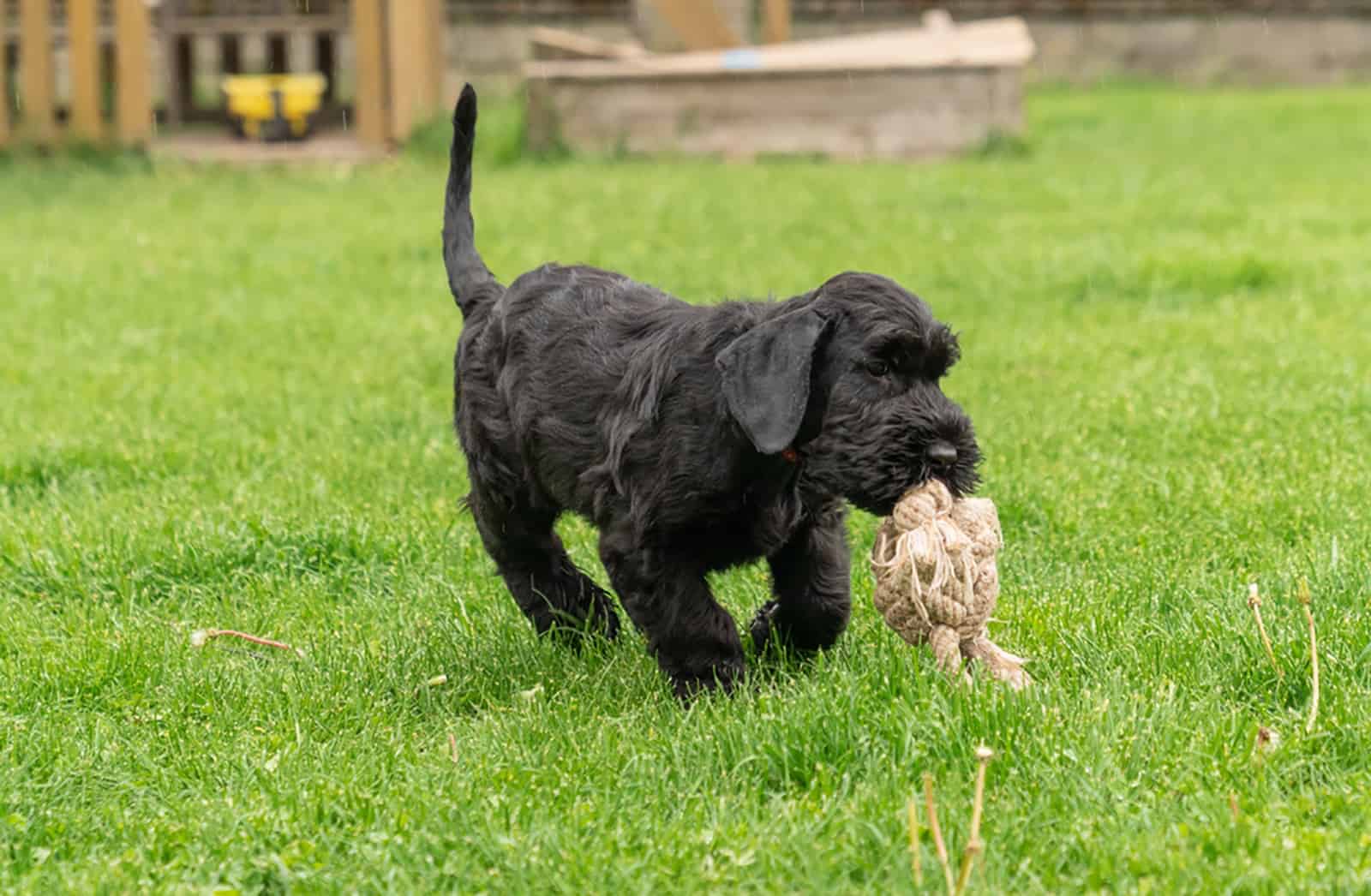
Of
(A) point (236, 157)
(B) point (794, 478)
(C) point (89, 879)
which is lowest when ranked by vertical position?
(C) point (89, 879)

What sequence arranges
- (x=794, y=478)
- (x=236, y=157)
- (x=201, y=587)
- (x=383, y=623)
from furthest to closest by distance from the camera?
(x=236, y=157) → (x=201, y=587) → (x=383, y=623) → (x=794, y=478)

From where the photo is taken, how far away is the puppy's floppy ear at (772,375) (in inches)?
136

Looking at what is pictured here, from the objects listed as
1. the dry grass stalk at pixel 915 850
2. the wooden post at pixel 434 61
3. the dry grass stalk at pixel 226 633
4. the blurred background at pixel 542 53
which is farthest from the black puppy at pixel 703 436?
the wooden post at pixel 434 61

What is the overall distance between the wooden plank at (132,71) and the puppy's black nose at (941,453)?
12986 millimetres

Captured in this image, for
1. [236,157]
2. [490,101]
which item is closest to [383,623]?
[236,157]

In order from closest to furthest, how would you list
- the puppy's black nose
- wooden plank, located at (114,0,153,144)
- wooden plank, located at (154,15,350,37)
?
the puppy's black nose → wooden plank, located at (114,0,153,144) → wooden plank, located at (154,15,350,37)

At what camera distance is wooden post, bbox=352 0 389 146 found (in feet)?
48.2

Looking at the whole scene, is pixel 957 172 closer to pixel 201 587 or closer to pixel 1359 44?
pixel 201 587

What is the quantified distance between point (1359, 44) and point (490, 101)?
40.8ft

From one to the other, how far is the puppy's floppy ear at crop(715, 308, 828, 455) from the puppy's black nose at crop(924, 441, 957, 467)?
271 mm

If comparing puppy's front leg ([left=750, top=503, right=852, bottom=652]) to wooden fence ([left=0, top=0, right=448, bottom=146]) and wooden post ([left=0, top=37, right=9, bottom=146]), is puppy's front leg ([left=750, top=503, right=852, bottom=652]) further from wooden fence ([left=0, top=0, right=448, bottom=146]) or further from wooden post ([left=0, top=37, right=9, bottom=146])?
wooden post ([left=0, top=37, right=9, bottom=146])

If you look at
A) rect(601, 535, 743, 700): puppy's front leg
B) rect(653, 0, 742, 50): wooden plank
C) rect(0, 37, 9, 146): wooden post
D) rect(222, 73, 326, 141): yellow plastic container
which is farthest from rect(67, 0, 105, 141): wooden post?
rect(601, 535, 743, 700): puppy's front leg

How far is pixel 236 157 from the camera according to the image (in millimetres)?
15148

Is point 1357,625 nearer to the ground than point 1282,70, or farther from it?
nearer to the ground
